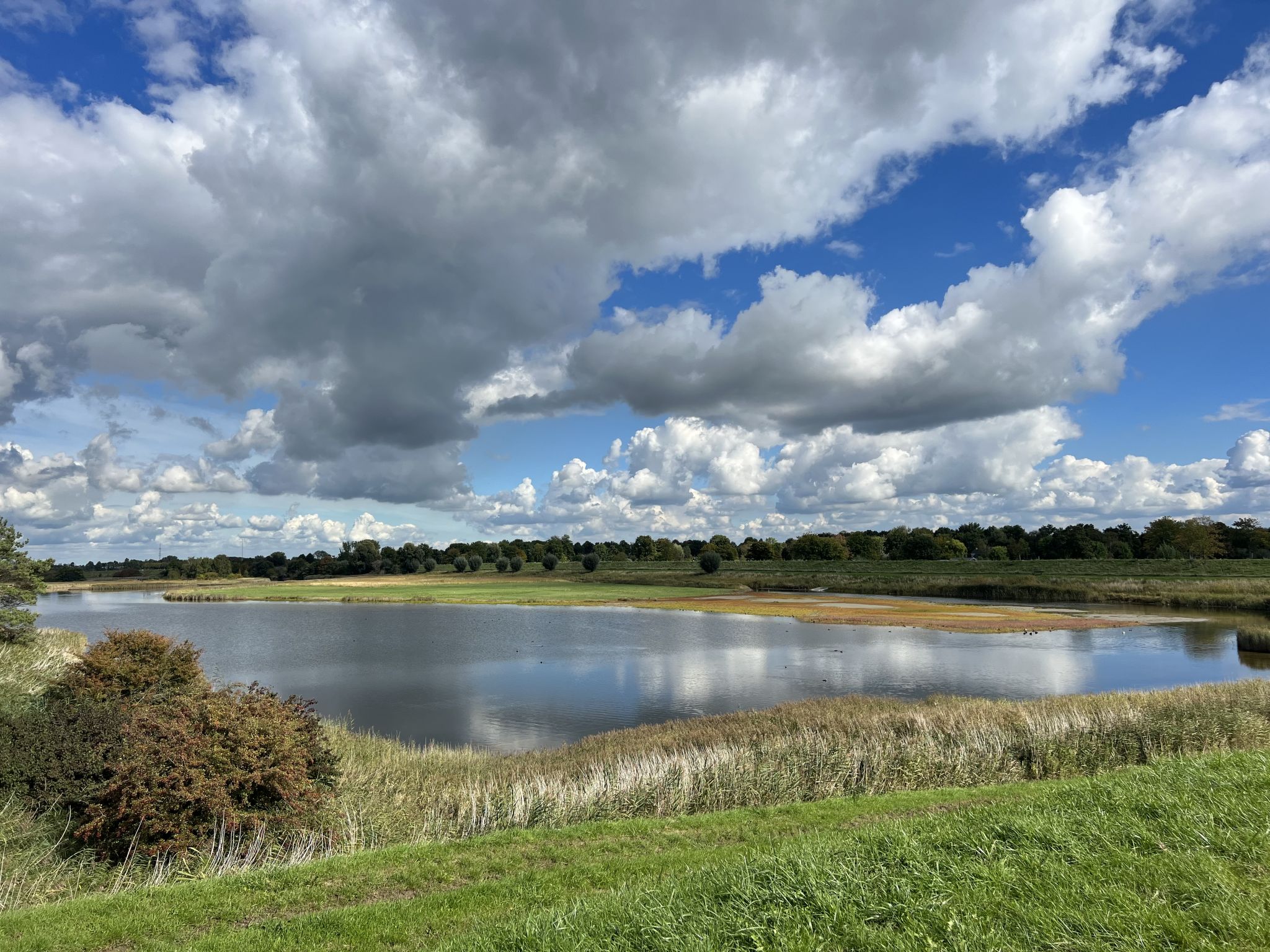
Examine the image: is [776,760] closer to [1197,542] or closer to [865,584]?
[865,584]

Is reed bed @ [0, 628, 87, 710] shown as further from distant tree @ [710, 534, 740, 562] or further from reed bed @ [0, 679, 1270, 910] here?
distant tree @ [710, 534, 740, 562]

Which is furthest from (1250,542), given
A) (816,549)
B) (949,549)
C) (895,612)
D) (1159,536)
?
(895,612)

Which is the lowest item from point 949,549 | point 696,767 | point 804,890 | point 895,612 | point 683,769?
point 895,612

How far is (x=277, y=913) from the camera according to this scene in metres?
7.91

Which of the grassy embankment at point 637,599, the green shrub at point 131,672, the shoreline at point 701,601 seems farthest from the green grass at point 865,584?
the green shrub at point 131,672

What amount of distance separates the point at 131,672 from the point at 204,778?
8.46 metres

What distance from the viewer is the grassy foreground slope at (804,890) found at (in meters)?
5.09

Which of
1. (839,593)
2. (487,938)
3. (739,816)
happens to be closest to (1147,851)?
(487,938)

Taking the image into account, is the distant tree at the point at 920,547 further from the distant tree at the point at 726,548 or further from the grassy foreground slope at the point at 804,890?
the grassy foreground slope at the point at 804,890

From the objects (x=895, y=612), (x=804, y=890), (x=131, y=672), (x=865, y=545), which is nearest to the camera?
(x=804, y=890)

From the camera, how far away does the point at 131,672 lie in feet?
58.0

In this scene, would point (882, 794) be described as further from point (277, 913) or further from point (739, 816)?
point (277, 913)

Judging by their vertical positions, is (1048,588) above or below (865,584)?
above

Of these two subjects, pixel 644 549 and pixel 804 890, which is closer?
pixel 804 890
